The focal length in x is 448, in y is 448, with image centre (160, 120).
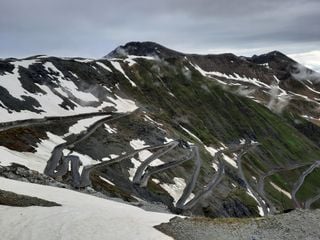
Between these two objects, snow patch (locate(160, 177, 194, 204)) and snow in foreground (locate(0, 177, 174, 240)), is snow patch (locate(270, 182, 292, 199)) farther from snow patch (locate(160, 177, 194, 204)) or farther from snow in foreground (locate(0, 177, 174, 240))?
snow in foreground (locate(0, 177, 174, 240))

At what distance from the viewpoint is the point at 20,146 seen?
87.0 m

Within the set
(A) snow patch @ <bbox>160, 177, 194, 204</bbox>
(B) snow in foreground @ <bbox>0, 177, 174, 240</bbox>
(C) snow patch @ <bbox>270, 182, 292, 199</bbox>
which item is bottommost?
(C) snow patch @ <bbox>270, 182, 292, 199</bbox>

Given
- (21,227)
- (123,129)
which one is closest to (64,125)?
(123,129)

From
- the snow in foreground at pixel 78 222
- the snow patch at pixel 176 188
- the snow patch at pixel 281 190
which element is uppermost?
the snow in foreground at pixel 78 222

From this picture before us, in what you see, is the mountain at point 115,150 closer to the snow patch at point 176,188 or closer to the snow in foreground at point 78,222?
the snow patch at point 176,188

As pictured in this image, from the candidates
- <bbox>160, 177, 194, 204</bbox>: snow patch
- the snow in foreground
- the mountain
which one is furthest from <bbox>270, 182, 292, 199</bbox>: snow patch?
the snow in foreground

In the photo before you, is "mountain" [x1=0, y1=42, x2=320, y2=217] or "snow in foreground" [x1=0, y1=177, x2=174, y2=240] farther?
"mountain" [x1=0, y1=42, x2=320, y2=217]

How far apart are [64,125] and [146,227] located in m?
90.7

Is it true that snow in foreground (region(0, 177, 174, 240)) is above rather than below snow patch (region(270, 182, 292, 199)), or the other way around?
above

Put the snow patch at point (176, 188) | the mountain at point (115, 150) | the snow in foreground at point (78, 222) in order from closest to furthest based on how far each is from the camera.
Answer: the snow in foreground at point (78, 222) → the mountain at point (115, 150) → the snow patch at point (176, 188)

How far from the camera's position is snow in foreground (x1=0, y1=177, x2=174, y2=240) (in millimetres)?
31562

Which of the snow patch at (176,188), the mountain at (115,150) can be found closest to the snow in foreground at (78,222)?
the mountain at (115,150)

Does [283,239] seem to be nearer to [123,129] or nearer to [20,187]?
[20,187]

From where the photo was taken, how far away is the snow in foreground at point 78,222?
31562mm
